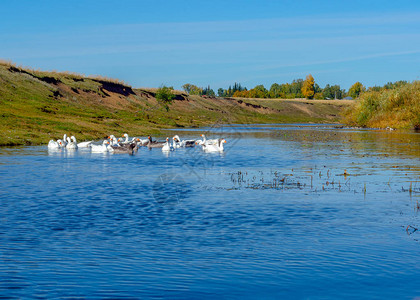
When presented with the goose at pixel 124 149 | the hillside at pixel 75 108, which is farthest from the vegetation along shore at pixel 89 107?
the goose at pixel 124 149

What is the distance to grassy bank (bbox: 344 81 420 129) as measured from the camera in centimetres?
8906

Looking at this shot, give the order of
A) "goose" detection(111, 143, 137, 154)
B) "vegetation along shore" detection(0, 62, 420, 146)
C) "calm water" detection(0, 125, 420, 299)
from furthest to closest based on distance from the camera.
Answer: "vegetation along shore" detection(0, 62, 420, 146)
"goose" detection(111, 143, 137, 154)
"calm water" detection(0, 125, 420, 299)

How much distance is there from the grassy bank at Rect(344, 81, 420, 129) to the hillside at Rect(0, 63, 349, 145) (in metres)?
28.4

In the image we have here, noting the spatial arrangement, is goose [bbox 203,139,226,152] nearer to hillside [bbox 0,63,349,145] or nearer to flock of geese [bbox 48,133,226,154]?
flock of geese [bbox 48,133,226,154]

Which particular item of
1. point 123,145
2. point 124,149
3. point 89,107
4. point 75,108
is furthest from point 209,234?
point 89,107

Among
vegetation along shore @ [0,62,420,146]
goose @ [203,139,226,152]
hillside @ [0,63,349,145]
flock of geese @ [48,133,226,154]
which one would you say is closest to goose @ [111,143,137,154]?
flock of geese @ [48,133,226,154]

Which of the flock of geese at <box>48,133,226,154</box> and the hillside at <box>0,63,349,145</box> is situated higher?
the hillside at <box>0,63,349,145</box>

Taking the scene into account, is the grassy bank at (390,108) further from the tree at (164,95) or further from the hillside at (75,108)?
the tree at (164,95)

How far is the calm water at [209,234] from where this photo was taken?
11273mm

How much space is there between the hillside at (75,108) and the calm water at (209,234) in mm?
3784

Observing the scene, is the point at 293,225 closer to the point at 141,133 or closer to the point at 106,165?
the point at 106,165

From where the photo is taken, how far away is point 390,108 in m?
96.3

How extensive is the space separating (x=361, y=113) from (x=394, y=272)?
9656 centimetres

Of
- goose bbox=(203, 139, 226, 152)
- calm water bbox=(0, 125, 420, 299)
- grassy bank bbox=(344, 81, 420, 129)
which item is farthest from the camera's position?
grassy bank bbox=(344, 81, 420, 129)
